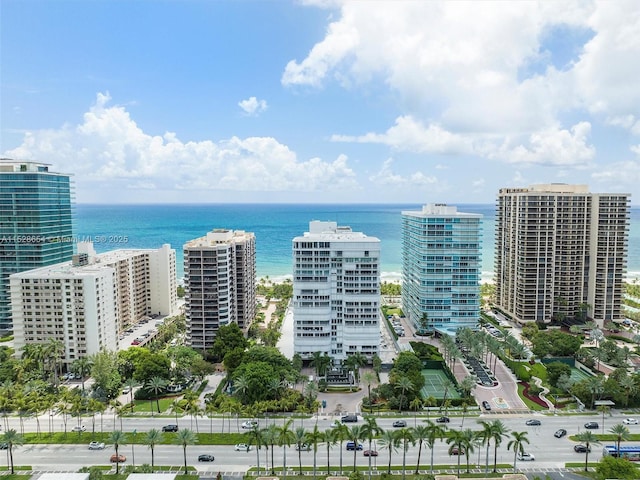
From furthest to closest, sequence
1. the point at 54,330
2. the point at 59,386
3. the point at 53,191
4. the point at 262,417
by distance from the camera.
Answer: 1. the point at 53,191
2. the point at 54,330
3. the point at 59,386
4. the point at 262,417

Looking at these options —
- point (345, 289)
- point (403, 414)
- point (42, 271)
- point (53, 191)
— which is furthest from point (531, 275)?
point (53, 191)

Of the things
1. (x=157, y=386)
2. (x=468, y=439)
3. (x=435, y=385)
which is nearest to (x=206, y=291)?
(x=157, y=386)

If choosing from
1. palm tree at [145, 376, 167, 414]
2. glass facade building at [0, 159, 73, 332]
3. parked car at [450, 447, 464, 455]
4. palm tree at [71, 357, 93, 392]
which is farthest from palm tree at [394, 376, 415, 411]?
glass facade building at [0, 159, 73, 332]

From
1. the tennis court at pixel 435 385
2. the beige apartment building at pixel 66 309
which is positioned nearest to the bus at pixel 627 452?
the tennis court at pixel 435 385

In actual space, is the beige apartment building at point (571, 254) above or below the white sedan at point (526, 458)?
above

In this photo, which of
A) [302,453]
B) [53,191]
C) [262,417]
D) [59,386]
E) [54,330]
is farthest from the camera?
[53,191]

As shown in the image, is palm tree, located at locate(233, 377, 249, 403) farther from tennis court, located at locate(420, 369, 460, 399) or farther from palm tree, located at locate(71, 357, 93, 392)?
tennis court, located at locate(420, 369, 460, 399)

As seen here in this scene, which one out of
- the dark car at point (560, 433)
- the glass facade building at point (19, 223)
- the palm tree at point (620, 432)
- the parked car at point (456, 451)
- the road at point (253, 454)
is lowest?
the road at point (253, 454)

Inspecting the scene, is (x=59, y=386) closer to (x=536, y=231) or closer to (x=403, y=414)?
(x=403, y=414)

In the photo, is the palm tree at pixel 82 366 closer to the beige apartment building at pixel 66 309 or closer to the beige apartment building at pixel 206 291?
the beige apartment building at pixel 66 309
